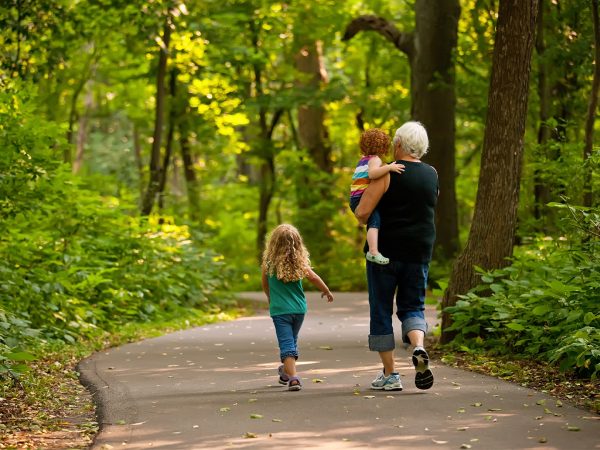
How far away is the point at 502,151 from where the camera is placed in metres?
12.0

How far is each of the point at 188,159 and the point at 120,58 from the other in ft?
12.6

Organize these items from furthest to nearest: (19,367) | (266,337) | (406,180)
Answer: (266,337) < (406,180) < (19,367)

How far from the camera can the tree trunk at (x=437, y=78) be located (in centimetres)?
2273

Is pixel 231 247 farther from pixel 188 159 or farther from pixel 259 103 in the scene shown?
pixel 259 103

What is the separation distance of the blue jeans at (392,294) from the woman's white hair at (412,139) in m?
0.95

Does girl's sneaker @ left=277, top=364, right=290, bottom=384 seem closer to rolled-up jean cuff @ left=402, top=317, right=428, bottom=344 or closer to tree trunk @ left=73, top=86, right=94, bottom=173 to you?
rolled-up jean cuff @ left=402, top=317, right=428, bottom=344

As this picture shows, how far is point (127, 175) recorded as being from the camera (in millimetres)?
34500

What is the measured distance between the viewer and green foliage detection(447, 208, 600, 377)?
9.34m

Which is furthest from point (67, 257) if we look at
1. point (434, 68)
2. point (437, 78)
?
point (434, 68)

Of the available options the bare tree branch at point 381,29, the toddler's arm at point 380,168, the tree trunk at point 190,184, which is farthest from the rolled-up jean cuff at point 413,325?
the tree trunk at point 190,184

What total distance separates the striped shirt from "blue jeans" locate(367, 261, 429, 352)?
61cm

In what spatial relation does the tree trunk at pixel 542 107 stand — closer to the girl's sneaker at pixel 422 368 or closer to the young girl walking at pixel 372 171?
the young girl walking at pixel 372 171

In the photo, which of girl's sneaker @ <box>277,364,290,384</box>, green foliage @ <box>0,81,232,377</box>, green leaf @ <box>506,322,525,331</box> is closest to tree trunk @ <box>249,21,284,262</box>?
green foliage @ <box>0,81,232,377</box>

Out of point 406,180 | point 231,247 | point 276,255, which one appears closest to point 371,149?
point 406,180
